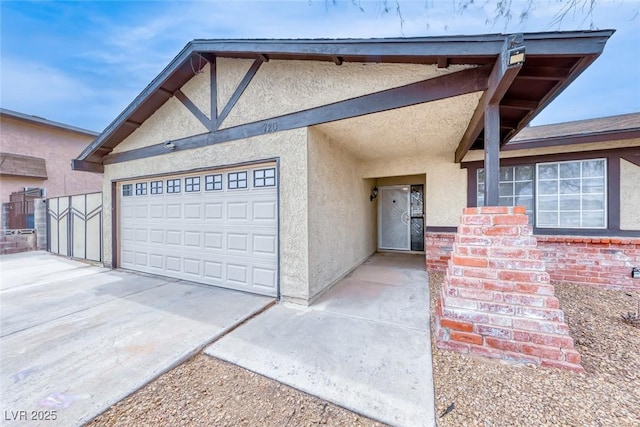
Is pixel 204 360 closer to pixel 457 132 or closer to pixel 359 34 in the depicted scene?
pixel 359 34

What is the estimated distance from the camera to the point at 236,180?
4680 mm

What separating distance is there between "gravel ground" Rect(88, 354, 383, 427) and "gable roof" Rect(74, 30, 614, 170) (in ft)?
12.0

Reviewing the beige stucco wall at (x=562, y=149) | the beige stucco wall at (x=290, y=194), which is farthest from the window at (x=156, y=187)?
the beige stucco wall at (x=562, y=149)

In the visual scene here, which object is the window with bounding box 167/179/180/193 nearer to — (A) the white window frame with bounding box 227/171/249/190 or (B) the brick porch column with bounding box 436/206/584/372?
(A) the white window frame with bounding box 227/171/249/190

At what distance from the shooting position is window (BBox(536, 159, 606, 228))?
4.81 metres

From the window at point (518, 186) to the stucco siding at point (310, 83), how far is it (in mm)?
3726

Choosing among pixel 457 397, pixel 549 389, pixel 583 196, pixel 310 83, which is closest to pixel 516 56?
pixel 310 83

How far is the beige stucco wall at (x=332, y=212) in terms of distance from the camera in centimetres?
403

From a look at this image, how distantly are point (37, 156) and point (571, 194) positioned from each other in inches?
751

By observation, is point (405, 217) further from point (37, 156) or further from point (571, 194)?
point (37, 156)

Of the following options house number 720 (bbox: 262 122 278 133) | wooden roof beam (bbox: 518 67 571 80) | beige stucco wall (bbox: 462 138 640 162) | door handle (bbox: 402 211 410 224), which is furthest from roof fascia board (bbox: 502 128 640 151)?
house number 720 (bbox: 262 122 278 133)

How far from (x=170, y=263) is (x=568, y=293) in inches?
311

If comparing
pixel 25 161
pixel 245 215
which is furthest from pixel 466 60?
pixel 25 161

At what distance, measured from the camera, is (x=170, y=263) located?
5.51m
